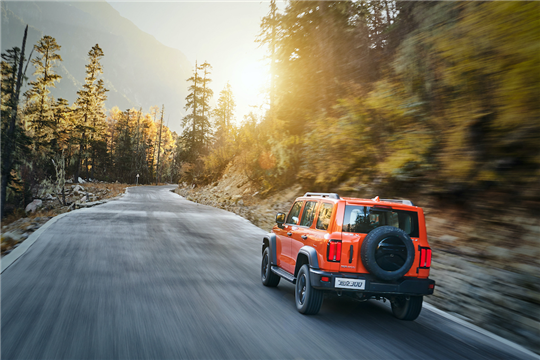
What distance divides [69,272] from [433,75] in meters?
9.15

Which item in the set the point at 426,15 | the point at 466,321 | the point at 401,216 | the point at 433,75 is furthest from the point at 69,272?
the point at 426,15

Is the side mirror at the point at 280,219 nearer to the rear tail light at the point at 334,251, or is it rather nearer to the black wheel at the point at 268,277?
the black wheel at the point at 268,277

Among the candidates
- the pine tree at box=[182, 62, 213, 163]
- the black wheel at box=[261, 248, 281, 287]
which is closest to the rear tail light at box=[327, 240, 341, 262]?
the black wheel at box=[261, 248, 281, 287]

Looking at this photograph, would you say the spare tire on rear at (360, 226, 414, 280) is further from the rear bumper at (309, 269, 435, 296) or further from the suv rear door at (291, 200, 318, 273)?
the suv rear door at (291, 200, 318, 273)

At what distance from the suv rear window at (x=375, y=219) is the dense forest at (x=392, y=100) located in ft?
11.1

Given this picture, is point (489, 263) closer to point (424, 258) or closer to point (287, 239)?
point (424, 258)

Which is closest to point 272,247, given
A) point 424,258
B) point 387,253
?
point 387,253

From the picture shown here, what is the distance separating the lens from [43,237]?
1077 cm

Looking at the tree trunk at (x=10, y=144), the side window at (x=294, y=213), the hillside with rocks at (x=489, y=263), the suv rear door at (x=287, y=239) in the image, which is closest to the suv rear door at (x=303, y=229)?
the suv rear door at (x=287, y=239)

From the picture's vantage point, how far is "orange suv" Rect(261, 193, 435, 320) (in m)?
4.91

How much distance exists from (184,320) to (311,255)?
74.0 inches

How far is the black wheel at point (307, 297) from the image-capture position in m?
5.20

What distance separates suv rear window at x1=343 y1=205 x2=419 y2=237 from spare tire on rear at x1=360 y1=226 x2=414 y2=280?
291 mm

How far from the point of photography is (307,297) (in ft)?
17.1
